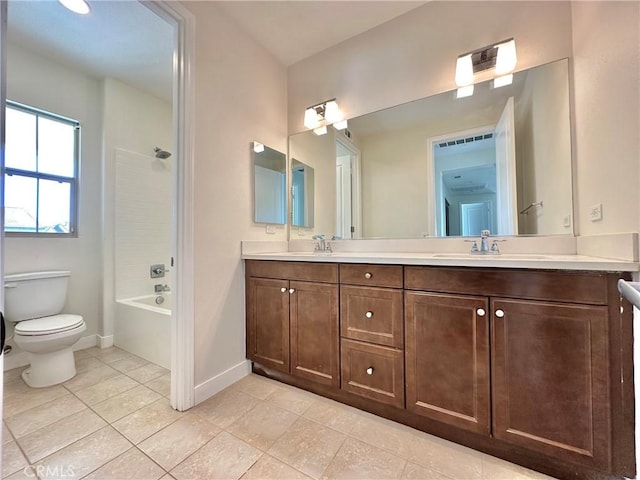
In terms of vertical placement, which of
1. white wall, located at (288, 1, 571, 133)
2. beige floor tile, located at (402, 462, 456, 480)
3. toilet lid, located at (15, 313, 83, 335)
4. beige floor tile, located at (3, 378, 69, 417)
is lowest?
beige floor tile, located at (402, 462, 456, 480)

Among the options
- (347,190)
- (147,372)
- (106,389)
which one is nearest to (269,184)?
(347,190)

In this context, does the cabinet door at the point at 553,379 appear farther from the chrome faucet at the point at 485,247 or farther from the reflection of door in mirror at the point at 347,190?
the reflection of door in mirror at the point at 347,190

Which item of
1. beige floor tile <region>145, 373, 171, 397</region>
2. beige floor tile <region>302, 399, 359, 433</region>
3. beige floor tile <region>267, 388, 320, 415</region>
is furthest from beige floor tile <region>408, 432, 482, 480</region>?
beige floor tile <region>145, 373, 171, 397</region>

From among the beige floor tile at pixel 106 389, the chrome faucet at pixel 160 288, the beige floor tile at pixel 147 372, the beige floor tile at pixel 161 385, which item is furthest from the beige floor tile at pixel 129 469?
the chrome faucet at pixel 160 288

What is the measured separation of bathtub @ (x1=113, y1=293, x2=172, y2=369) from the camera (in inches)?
86.3

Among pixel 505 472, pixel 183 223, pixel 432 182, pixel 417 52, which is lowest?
pixel 505 472

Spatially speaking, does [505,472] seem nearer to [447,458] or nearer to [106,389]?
[447,458]

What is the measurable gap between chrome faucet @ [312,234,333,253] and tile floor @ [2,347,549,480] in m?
1.04

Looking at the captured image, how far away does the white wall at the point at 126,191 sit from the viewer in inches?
104

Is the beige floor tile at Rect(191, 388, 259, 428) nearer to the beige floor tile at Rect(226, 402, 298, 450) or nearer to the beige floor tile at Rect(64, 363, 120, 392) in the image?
the beige floor tile at Rect(226, 402, 298, 450)

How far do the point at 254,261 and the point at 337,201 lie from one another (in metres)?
0.84

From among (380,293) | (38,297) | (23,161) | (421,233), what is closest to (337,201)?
(421,233)

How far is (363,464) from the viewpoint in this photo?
4.03 feet

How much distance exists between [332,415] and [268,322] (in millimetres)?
696
